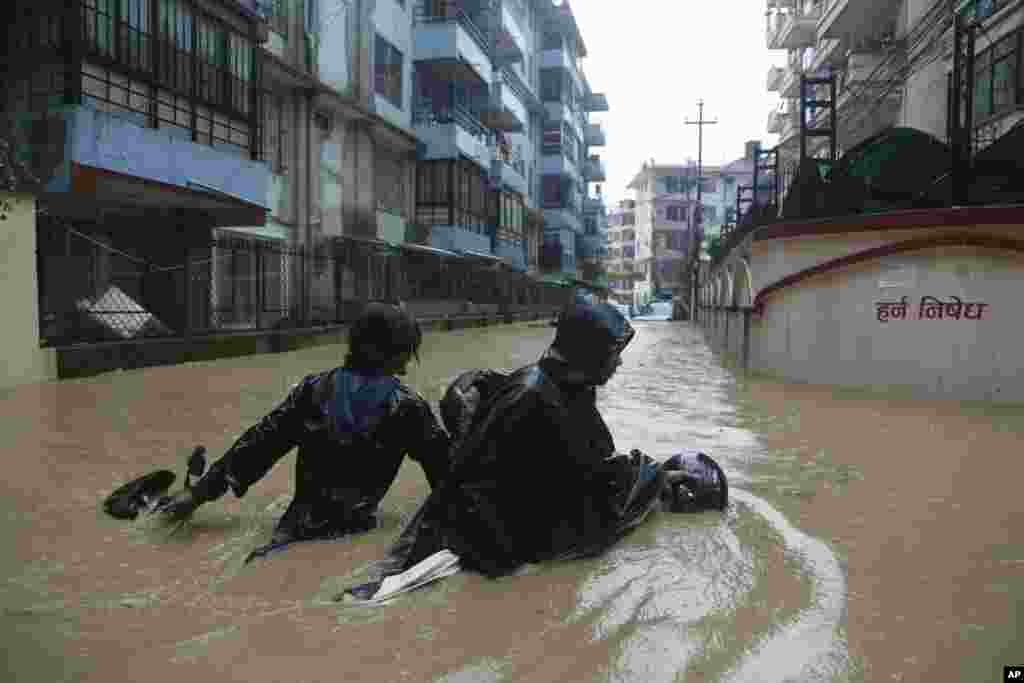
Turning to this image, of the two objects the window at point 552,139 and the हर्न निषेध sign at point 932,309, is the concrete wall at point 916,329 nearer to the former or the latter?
the हर्न निषेध sign at point 932,309

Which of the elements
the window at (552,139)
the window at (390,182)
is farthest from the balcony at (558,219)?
the window at (390,182)

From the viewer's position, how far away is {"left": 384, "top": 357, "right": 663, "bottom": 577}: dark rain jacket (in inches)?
119

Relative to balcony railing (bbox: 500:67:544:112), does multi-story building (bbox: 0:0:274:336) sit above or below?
below

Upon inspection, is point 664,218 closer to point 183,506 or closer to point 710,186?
point 710,186

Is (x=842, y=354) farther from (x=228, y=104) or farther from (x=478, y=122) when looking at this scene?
(x=478, y=122)

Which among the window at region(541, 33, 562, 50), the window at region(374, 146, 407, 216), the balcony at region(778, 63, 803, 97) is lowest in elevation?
Answer: the window at region(374, 146, 407, 216)

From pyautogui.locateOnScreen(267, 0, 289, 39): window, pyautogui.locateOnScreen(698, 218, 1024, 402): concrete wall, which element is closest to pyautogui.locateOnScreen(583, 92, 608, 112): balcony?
pyautogui.locateOnScreen(267, 0, 289, 39): window

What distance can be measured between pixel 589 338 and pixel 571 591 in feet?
3.06


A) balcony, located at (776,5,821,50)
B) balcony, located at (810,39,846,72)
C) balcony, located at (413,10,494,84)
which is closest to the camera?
balcony, located at (413,10,494,84)

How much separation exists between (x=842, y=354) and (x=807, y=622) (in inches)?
297

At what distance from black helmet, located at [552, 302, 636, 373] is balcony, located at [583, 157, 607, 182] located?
2293 inches

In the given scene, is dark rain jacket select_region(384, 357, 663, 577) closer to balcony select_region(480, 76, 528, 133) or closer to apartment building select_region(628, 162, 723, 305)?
balcony select_region(480, 76, 528, 133)

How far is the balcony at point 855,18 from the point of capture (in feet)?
77.6

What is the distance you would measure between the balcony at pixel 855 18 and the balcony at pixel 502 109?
39.5 ft
